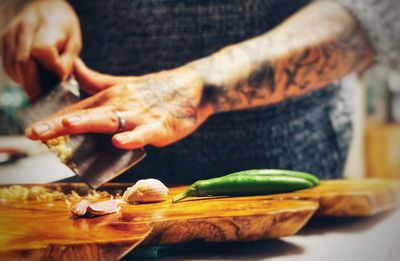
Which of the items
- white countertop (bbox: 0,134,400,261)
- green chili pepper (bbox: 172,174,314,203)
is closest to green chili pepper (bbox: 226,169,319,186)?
green chili pepper (bbox: 172,174,314,203)

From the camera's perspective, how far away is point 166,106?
0.99 meters

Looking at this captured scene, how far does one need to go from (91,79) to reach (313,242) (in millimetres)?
566

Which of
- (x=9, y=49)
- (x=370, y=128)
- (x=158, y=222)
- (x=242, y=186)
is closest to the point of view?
(x=158, y=222)

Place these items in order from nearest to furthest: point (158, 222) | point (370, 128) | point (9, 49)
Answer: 1. point (158, 222)
2. point (9, 49)
3. point (370, 128)

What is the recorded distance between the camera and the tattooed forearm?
103 centimetres

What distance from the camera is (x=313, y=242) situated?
1012mm

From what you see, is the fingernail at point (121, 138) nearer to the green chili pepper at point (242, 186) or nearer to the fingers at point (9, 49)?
the green chili pepper at point (242, 186)

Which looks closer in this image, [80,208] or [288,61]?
[80,208]

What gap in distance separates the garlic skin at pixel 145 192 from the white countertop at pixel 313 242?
12 cm

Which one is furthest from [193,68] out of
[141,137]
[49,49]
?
[49,49]

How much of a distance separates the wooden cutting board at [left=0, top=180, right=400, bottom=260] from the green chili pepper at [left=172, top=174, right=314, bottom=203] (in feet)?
0.04

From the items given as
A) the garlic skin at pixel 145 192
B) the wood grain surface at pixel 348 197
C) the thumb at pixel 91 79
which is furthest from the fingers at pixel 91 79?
the wood grain surface at pixel 348 197

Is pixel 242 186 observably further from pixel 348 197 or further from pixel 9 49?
pixel 9 49

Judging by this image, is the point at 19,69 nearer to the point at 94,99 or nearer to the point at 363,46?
the point at 94,99
